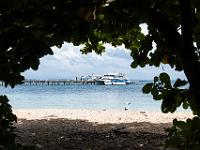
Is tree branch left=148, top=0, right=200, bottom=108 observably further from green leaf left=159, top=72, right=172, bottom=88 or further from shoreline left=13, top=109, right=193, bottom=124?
shoreline left=13, top=109, right=193, bottom=124

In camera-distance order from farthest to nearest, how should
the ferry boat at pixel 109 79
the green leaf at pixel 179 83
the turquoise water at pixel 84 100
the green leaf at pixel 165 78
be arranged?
the ferry boat at pixel 109 79 → the turquoise water at pixel 84 100 → the green leaf at pixel 179 83 → the green leaf at pixel 165 78

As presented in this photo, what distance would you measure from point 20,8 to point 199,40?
931mm

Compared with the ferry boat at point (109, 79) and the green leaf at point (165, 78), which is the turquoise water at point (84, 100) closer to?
the green leaf at point (165, 78)

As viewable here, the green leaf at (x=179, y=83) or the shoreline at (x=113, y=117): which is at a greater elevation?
the green leaf at (x=179, y=83)

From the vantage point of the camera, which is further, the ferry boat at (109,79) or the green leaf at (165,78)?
the ferry boat at (109,79)

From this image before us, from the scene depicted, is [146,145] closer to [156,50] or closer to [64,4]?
[156,50]

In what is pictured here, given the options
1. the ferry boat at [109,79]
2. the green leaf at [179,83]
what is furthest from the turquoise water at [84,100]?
the ferry boat at [109,79]

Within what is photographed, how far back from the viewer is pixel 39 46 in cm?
255

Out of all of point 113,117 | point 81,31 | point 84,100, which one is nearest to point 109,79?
point 84,100

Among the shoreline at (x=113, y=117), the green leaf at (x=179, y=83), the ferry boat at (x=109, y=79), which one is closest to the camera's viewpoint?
the green leaf at (x=179, y=83)

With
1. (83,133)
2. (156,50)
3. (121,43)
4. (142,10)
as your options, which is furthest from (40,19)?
(83,133)

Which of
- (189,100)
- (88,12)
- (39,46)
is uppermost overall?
(88,12)

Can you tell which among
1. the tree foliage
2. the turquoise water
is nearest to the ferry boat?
the turquoise water

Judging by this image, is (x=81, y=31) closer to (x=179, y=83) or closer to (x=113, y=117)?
(x=179, y=83)
